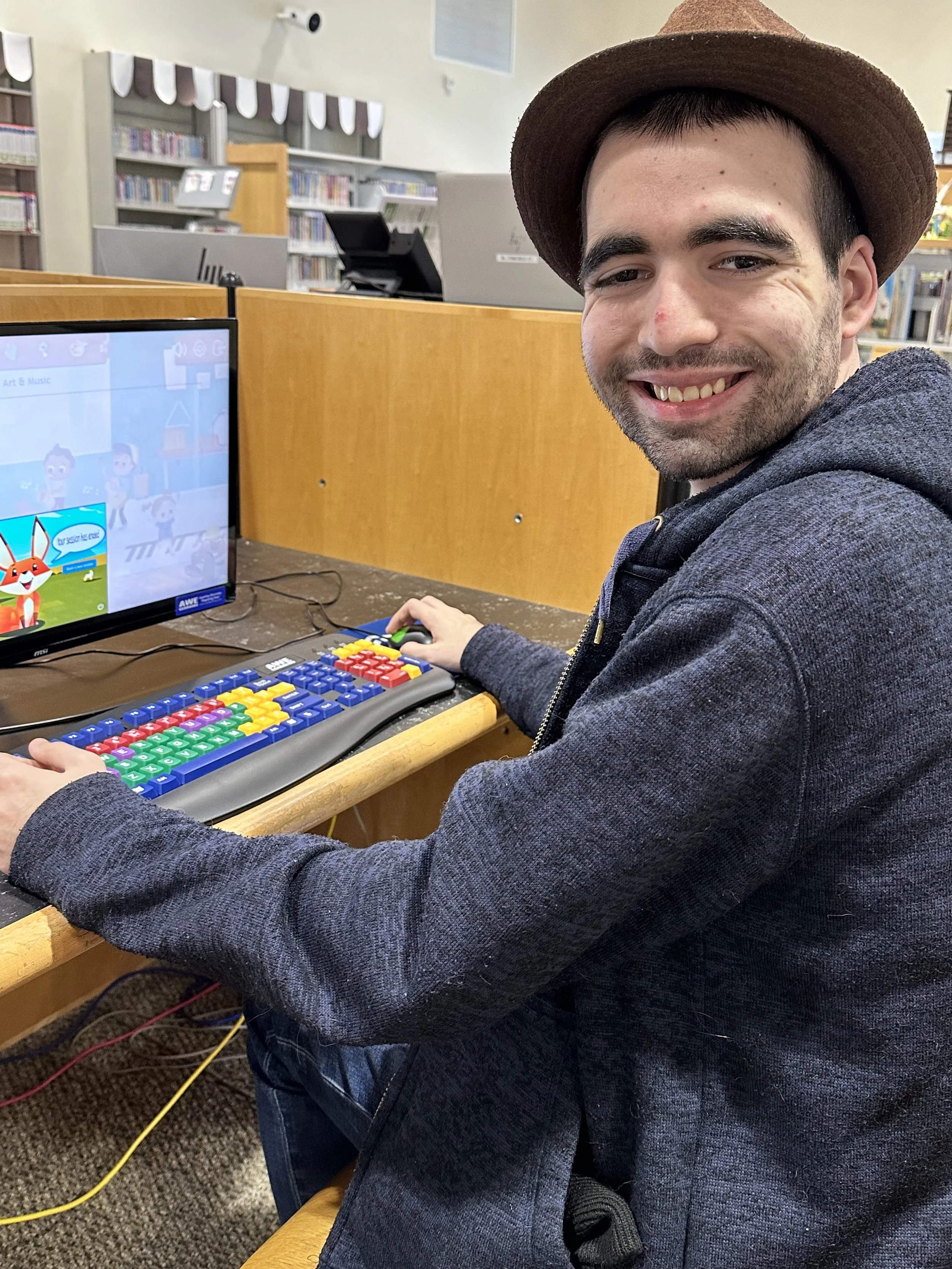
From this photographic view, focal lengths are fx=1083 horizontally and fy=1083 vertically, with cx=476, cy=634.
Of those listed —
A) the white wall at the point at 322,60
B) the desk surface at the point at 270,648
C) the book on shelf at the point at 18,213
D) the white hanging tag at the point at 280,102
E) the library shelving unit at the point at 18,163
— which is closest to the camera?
the desk surface at the point at 270,648

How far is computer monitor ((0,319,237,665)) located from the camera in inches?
42.1

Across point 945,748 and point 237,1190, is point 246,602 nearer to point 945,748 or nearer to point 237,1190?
point 237,1190

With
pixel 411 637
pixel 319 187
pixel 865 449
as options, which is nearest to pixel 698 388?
pixel 865 449

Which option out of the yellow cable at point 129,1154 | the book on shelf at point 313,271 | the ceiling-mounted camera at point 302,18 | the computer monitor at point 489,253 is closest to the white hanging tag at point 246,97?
the ceiling-mounted camera at point 302,18

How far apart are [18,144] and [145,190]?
0.77 m

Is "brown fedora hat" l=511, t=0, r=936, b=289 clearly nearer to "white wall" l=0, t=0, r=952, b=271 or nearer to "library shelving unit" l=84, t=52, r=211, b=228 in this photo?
"white wall" l=0, t=0, r=952, b=271

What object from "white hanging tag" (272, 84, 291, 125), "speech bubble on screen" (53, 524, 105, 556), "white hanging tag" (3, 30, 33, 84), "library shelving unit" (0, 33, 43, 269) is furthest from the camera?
"white hanging tag" (272, 84, 291, 125)

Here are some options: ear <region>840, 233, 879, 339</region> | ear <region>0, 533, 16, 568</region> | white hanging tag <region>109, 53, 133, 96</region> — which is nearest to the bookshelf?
white hanging tag <region>109, 53, 133, 96</region>

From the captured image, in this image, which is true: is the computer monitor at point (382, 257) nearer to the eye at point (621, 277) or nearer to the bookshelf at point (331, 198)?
the eye at point (621, 277)

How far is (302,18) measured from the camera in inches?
282

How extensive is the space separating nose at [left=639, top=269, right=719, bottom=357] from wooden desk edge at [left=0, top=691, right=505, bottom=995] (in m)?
0.48

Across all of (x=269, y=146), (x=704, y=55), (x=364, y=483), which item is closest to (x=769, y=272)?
(x=704, y=55)

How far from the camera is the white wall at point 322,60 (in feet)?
20.4

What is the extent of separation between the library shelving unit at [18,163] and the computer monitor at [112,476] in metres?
5.71
